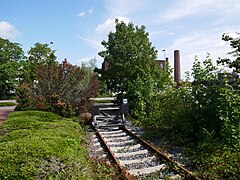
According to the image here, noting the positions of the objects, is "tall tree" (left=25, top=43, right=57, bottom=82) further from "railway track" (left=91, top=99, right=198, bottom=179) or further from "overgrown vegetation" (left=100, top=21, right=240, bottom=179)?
"railway track" (left=91, top=99, right=198, bottom=179)

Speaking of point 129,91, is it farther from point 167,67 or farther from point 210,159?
point 210,159

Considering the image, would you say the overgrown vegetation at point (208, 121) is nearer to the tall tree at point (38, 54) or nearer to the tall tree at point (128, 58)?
the tall tree at point (128, 58)

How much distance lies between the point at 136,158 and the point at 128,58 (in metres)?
12.4

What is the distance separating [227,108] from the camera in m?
6.28

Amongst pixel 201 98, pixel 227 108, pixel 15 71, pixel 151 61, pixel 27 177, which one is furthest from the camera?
pixel 15 71

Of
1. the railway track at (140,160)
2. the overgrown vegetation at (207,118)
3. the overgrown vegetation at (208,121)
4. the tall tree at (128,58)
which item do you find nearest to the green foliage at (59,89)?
the overgrown vegetation at (207,118)

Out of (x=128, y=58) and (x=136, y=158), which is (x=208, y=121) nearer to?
(x=136, y=158)

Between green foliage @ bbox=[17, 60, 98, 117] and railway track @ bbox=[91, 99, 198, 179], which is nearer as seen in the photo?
railway track @ bbox=[91, 99, 198, 179]

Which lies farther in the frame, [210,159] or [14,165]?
[210,159]

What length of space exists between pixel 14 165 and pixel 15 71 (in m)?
37.5

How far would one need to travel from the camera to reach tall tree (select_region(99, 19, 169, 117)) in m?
16.6

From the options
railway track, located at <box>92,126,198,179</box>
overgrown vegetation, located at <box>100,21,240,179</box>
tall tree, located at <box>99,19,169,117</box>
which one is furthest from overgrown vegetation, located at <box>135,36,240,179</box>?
tall tree, located at <box>99,19,169,117</box>

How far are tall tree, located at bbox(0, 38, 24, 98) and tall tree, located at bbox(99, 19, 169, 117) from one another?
23.6 meters

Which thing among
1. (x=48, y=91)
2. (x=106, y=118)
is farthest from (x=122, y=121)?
(x=48, y=91)
